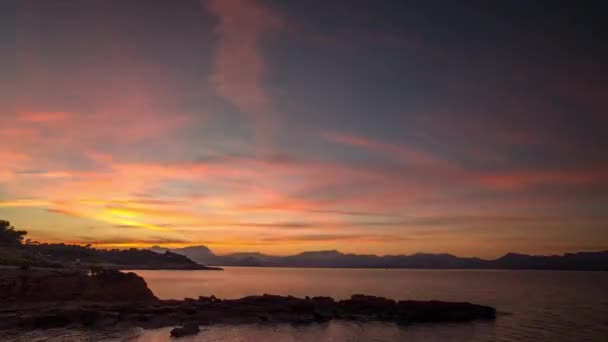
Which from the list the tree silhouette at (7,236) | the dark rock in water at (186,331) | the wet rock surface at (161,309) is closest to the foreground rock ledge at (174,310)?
the wet rock surface at (161,309)

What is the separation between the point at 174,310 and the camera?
157 ft

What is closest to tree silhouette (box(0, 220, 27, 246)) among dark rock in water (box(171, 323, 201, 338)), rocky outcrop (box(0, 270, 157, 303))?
rocky outcrop (box(0, 270, 157, 303))

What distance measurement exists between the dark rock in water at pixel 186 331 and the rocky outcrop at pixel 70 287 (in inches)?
584

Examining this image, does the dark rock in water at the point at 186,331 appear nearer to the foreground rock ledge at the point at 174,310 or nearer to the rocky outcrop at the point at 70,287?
the foreground rock ledge at the point at 174,310

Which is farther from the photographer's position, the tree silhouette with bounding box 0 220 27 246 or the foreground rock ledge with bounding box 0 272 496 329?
the tree silhouette with bounding box 0 220 27 246

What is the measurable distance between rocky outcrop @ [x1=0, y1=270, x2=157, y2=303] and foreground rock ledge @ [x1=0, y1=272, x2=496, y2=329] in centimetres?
10

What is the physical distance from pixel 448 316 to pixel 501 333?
916 cm

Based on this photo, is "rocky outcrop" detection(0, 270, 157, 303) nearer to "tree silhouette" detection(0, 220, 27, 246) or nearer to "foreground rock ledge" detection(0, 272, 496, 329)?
"foreground rock ledge" detection(0, 272, 496, 329)

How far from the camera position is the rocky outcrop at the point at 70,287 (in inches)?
1795

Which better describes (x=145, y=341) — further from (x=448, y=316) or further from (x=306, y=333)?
(x=448, y=316)

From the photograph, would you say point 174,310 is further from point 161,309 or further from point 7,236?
point 7,236

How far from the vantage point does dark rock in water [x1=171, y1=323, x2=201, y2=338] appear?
39.2m

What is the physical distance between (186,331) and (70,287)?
19.0 meters

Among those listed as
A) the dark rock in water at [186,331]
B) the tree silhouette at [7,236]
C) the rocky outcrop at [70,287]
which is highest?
the tree silhouette at [7,236]
